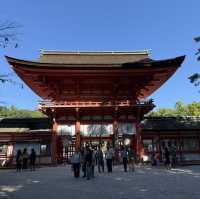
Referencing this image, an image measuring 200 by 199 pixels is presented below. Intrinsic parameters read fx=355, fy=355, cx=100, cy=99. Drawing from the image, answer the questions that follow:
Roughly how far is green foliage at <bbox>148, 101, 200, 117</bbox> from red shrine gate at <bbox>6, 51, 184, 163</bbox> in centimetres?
3842

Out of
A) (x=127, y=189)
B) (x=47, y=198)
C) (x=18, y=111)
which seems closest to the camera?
(x=47, y=198)

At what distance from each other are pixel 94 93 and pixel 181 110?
51.6 metres

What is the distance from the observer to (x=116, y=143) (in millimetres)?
29500

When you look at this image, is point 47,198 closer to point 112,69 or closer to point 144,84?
point 112,69

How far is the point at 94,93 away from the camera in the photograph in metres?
31.7

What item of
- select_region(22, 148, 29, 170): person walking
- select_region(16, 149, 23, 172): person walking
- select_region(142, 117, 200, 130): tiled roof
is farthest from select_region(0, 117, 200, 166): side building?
select_region(16, 149, 23, 172): person walking

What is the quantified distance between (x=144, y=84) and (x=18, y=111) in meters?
72.2

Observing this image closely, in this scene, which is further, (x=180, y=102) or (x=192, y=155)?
(x=180, y=102)

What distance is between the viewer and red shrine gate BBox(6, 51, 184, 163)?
28.9 meters

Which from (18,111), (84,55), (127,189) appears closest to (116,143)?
(84,55)

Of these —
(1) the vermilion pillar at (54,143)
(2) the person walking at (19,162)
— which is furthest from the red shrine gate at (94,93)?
(2) the person walking at (19,162)

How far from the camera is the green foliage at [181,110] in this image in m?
72.6

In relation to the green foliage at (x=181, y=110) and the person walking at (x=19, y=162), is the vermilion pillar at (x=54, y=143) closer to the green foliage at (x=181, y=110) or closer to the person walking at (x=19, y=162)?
the person walking at (x=19, y=162)

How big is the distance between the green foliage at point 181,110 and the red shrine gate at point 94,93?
38421mm
